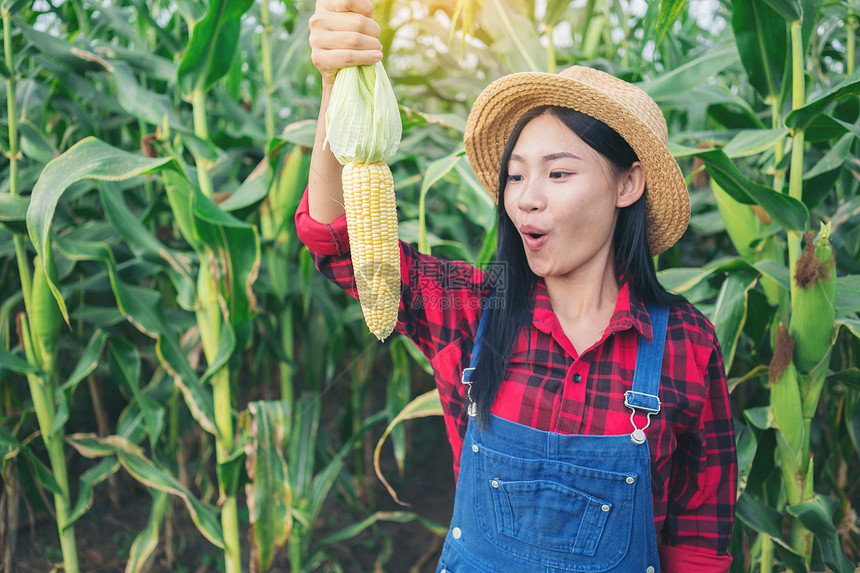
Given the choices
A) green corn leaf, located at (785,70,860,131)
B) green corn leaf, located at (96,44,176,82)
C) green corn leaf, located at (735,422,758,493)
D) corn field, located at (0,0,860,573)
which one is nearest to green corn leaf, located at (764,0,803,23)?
corn field, located at (0,0,860,573)

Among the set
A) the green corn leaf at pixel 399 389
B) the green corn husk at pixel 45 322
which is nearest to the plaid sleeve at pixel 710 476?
the green corn leaf at pixel 399 389

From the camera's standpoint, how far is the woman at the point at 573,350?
3.32 feet

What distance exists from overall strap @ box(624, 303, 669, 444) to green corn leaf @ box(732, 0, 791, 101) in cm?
83

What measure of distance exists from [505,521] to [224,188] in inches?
64.6

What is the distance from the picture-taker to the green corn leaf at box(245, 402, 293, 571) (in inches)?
66.4

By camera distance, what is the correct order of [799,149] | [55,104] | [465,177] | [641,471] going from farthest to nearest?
[55,104], [465,177], [799,149], [641,471]

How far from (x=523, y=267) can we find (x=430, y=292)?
210mm

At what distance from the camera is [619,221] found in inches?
46.1

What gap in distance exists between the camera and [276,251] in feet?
6.93

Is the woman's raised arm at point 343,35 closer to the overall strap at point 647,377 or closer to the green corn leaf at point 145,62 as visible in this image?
the overall strap at point 647,377

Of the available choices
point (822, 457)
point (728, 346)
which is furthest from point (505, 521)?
point (822, 457)

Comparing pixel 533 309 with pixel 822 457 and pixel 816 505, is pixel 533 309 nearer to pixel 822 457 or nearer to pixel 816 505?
pixel 816 505

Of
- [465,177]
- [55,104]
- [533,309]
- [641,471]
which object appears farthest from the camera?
[55,104]

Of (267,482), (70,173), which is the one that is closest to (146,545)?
(267,482)
